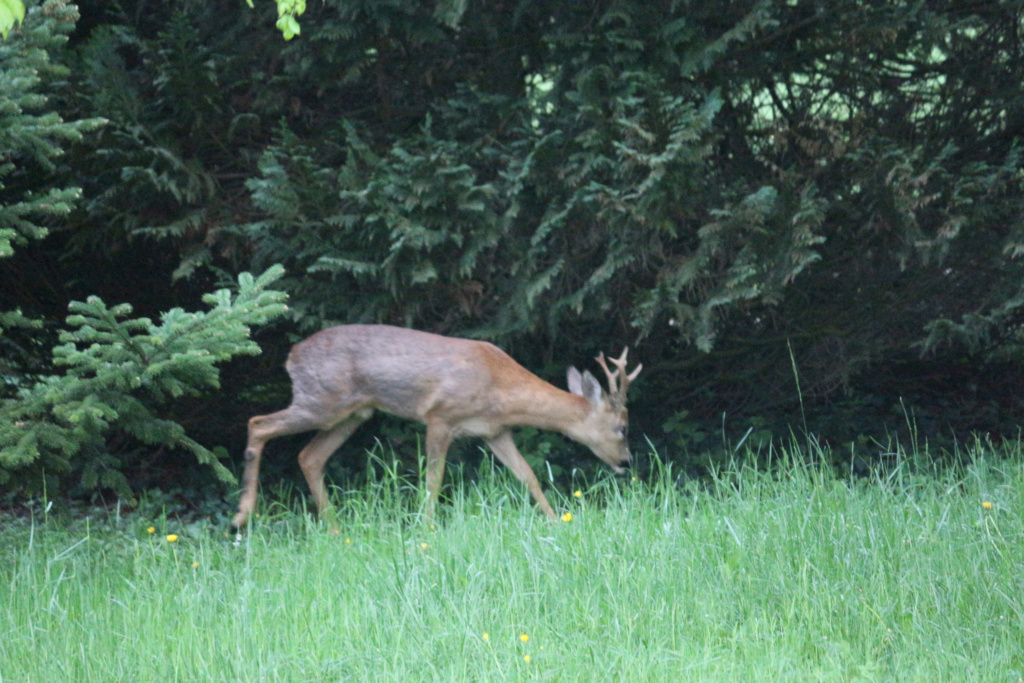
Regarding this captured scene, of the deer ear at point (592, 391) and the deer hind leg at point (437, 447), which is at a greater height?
the deer ear at point (592, 391)

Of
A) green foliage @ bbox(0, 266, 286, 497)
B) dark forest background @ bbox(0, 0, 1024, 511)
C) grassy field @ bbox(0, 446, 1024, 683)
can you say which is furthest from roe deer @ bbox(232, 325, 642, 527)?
green foliage @ bbox(0, 266, 286, 497)

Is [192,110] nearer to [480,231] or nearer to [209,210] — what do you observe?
[209,210]

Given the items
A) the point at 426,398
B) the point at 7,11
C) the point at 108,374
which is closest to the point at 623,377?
the point at 426,398

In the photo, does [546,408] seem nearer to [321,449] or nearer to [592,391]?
[592,391]

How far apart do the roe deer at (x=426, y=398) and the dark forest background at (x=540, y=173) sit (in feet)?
1.05

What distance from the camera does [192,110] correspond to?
24.2 ft

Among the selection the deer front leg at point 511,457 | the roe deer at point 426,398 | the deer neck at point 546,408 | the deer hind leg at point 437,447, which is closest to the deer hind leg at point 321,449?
the roe deer at point 426,398

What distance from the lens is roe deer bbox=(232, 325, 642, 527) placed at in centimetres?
732

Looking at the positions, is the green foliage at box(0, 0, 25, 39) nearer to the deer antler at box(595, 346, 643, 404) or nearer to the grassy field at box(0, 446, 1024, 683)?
the grassy field at box(0, 446, 1024, 683)

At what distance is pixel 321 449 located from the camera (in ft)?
25.9

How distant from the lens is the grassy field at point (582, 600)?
419 centimetres

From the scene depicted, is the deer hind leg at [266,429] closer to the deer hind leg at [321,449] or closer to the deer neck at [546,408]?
the deer hind leg at [321,449]

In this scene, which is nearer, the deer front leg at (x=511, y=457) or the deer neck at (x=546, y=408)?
the deer front leg at (x=511, y=457)

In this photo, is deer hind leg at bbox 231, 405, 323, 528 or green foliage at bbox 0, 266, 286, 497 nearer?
green foliage at bbox 0, 266, 286, 497
